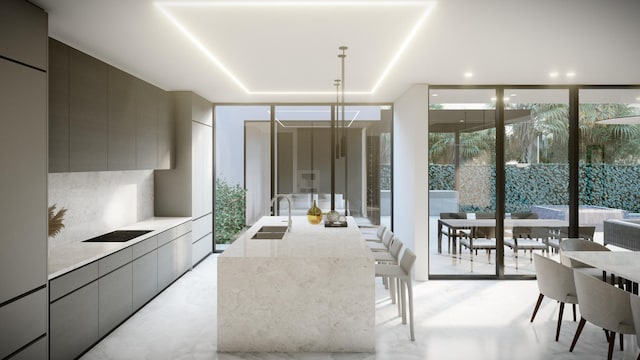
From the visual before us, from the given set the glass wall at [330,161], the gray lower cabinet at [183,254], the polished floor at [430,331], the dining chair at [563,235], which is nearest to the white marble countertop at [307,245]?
the polished floor at [430,331]

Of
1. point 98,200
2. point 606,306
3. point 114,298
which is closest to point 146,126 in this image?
point 98,200

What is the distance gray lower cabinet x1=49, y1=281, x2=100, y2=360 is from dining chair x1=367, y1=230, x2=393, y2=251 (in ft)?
9.02

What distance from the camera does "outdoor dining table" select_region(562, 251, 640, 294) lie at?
293cm

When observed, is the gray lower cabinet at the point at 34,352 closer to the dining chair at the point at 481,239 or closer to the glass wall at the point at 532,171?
the dining chair at the point at 481,239

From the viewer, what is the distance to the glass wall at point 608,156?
506 centimetres

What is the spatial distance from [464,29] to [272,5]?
150cm

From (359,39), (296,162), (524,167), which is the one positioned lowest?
(524,167)

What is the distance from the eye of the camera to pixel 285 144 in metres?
6.50

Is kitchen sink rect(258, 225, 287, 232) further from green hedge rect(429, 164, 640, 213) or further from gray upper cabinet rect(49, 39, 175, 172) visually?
green hedge rect(429, 164, 640, 213)

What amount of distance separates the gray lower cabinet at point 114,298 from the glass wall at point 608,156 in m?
5.44

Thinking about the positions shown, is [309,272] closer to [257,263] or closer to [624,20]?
[257,263]

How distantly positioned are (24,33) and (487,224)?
511 centimetres

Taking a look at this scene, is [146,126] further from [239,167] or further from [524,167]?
[524,167]

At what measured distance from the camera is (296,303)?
2.99m
